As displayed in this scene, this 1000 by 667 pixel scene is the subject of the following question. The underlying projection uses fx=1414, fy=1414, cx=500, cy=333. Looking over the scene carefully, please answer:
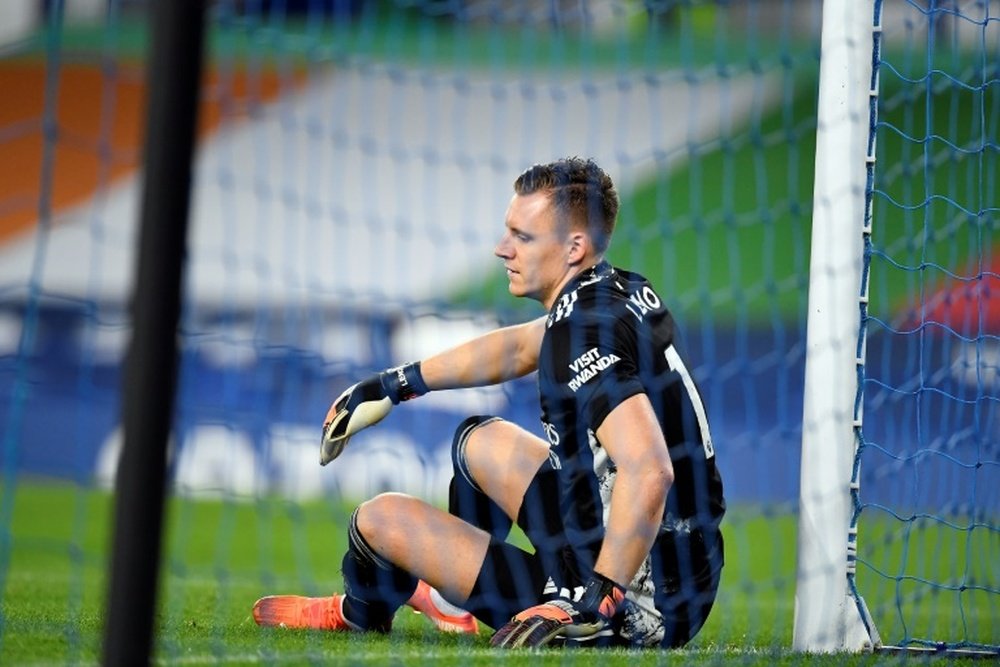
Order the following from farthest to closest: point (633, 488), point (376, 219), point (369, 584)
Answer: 1. point (376, 219)
2. point (369, 584)
3. point (633, 488)

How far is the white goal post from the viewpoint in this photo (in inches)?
155

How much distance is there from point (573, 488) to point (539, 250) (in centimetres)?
69

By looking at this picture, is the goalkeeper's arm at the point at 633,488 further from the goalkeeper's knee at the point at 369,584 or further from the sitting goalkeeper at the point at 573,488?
the goalkeeper's knee at the point at 369,584

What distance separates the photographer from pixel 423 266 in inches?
591

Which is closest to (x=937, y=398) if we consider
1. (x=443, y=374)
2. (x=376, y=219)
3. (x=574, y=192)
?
(x=443, y=374)

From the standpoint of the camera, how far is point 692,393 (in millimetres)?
4008

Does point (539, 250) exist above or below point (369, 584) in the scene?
above

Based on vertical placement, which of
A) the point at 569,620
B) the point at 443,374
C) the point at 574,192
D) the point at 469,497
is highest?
the point at 574,192

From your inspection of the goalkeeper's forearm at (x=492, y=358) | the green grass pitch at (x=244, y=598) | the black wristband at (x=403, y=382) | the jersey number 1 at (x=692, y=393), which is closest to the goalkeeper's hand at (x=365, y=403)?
the black wristband at (x=403, y=382)

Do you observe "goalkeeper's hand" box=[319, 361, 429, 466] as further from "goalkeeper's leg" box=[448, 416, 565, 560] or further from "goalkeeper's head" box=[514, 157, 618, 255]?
"goalkeeper's head" box=[514, 157, 618, 255]

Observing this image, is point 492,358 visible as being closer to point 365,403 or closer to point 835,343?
point 365,403

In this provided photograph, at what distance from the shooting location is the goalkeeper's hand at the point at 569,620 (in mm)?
3643

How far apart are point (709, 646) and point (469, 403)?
744 cm

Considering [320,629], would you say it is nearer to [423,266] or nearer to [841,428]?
[841,428]
